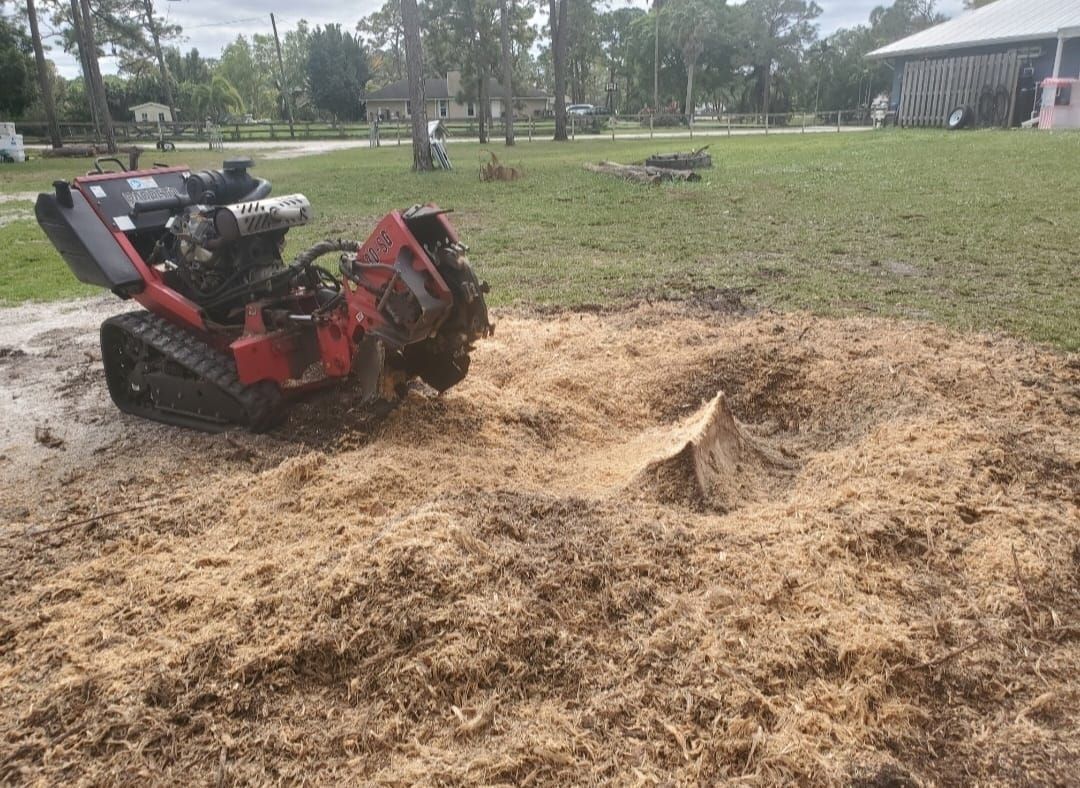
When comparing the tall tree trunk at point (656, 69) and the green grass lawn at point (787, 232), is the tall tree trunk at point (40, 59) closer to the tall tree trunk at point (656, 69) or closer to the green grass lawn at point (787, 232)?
the green grass lawn at point (787, 232)

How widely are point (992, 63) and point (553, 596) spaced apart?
103ft

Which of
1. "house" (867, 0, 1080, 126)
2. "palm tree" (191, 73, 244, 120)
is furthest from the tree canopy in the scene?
"house" (867, 0, 1080, 126)

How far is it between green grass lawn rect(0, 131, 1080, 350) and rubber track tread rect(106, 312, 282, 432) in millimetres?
3375

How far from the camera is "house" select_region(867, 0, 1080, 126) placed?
27.2 meters

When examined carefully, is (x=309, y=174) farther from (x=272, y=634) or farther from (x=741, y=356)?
(x=272, y=634)

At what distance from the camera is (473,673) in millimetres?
2586

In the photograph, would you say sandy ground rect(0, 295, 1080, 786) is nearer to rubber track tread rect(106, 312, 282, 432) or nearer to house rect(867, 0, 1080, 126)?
rubber track tread rect(106, 312, 282, 432)

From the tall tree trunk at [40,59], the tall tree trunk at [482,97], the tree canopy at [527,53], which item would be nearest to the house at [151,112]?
the tree canopy at [527,53]

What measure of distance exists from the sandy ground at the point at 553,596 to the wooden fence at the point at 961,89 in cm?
2720

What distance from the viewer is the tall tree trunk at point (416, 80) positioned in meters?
19.0

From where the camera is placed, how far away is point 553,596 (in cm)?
290

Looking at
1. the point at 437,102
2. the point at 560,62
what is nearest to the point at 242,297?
the point at 560,62

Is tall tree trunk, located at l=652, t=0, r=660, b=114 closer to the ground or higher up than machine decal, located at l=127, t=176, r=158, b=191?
higher up

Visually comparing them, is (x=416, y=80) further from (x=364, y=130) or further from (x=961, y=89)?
(x=364, y=130)
